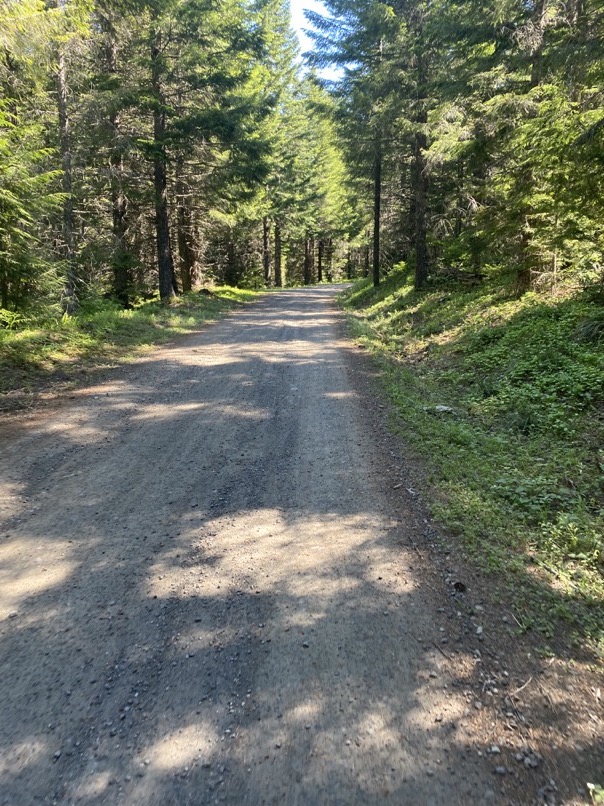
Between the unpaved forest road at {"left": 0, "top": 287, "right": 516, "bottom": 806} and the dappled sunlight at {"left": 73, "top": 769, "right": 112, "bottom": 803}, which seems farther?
the unpaved forest road at {"left": 0, "top": 287, "right": 516, "bottom": 806}

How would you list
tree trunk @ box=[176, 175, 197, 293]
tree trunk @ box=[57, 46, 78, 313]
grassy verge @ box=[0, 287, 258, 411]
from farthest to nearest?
tree trunk @ box=[176, 175, 197, 293], tree trunk @ box=[57, 46, 78, 313], grassy verge @ box=[0, 287, 258, 411]

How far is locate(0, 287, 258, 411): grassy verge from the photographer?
815 cm

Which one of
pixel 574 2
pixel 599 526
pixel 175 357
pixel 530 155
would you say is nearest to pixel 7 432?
pixel 175 357

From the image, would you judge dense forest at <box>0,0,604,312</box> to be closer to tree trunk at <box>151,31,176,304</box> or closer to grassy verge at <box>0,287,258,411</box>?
tree trunk at <box>151,31,176,304</box>

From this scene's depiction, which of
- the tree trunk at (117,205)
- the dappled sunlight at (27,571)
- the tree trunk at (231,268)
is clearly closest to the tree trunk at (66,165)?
the tree trunk at (117,205)

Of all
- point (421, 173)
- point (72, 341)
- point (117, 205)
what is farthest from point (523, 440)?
point (117, 205)

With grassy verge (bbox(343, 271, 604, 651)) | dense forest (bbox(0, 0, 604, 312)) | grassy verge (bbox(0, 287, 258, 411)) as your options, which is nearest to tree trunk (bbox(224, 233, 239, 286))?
dense forest (bbox(0, 0, 604, 312))

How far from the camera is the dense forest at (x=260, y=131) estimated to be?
329 inches

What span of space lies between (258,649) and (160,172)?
17416 millimetres

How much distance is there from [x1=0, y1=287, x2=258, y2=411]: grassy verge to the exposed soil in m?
3.16

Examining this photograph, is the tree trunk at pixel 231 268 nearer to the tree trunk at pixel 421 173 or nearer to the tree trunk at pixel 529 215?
the tree trunk at pixel 421 173

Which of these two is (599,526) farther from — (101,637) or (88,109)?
(88,109)

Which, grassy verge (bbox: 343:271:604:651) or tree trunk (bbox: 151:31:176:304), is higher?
tree trunk (bbox: 151:31:176:304)

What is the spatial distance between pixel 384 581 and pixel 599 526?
1.98 metres
